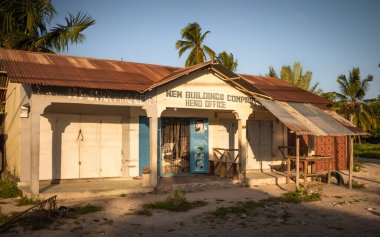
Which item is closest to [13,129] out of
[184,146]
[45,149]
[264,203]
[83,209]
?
[45,149]

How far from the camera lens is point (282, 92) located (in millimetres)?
14359

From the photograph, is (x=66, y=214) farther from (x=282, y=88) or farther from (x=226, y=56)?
(x=226, y=56)

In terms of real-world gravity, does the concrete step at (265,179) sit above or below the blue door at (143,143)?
below

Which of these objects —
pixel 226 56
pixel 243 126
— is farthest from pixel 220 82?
pixel 226 56

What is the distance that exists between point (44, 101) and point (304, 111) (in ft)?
27.1

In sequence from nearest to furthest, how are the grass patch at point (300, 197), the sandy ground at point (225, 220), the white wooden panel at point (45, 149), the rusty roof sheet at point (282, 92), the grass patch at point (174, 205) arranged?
1. the sandy ground at point (225, 220)
2. the grass patch at point (174, 205)
3. the grass patch at point (300, 197)
4. the white wooden panel at point (45, 149)
5. the rusty roof sheet at point (282, 92)

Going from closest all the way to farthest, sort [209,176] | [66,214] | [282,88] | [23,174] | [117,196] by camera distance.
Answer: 1. [66,214]
2. [117,196]
3. [23,174]
4. [209,176]
5. [282,88]

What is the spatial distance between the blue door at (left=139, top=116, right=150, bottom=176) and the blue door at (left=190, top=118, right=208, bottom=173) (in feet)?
5.94

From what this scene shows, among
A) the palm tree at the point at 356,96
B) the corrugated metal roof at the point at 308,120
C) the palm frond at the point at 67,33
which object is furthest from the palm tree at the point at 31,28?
the palm tree at the point at 356,96

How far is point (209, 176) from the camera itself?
44.6 feet

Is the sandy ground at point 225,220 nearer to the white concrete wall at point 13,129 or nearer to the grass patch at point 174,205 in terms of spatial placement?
the grass patch at point 174,205

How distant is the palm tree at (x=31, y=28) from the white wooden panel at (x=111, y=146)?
805cm

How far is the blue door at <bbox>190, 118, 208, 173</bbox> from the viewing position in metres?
14.1

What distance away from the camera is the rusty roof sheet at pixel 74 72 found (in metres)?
9.52
